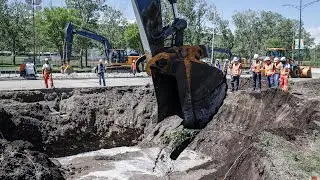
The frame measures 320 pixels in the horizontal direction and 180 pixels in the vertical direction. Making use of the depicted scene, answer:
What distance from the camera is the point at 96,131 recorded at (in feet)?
38.2

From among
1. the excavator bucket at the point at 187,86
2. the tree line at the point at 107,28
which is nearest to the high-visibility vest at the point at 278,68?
the excavator bucket at the point at 187,86

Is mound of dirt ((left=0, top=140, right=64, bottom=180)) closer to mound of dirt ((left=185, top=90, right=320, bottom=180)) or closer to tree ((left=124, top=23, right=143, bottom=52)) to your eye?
mound of dirt ((left=185, top=90, right=320, bottom=180))

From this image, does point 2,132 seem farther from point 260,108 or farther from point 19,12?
point 19,12

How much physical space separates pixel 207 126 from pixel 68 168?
3276mm

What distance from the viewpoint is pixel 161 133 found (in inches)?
402

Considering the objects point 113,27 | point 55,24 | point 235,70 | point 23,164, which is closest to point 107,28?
point 113,27

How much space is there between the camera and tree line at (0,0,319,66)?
139 feet

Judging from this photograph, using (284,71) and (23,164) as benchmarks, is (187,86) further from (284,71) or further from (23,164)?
(284,71)

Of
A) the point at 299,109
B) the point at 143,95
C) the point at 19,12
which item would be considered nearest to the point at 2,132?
the point at 143,95

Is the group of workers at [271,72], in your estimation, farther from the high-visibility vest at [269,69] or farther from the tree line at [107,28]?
the tree line at [107,28]

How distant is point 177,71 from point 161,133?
7.28 ft

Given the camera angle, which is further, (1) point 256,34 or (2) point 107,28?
(1) point 256,34

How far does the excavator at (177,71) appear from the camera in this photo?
862 cm

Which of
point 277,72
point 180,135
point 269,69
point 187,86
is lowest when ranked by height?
point 180,135
